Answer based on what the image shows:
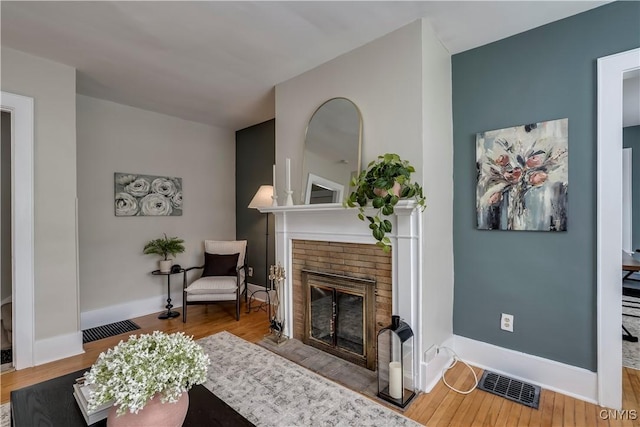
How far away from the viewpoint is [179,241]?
3904 millimetres

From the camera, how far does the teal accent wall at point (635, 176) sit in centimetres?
391

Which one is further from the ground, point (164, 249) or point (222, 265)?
point (164, 249)

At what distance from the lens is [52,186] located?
256 centimetres

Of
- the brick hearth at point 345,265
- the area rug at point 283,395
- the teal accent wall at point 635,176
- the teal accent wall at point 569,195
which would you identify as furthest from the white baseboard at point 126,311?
the teal accent wall at point 635,176

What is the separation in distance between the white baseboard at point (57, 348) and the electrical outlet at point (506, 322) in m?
3.60

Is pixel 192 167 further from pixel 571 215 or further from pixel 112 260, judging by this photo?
pixel 571 215

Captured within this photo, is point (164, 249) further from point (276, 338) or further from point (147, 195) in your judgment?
point (276, 338)

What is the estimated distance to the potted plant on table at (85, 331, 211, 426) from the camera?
1002 mm

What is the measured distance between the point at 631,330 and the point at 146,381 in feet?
13.4

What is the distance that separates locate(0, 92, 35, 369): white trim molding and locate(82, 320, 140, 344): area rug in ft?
1.83

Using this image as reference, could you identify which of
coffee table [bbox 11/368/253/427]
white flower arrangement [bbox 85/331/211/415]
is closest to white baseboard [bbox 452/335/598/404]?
coffee table [bbox 11/368/253/427]

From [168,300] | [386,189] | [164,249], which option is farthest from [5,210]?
[386,189]

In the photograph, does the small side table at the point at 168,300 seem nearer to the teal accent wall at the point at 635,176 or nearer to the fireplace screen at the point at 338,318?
the fireplace screen at the point at 338,318

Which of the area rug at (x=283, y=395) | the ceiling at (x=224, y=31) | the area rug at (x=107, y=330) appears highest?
the ceiling at (x=224, y=31)
